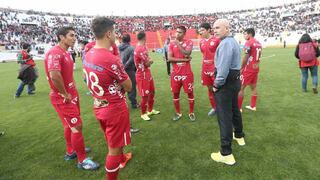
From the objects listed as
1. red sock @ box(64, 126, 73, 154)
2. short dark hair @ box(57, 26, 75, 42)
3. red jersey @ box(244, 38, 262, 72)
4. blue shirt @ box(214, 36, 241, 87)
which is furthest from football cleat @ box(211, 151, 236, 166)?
short dark hair @ box(57, 26, 75, 42)

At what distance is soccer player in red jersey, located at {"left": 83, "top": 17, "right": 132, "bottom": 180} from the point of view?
3203 mm

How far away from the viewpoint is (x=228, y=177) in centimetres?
406

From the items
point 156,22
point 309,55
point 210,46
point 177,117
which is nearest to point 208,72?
point 210,46

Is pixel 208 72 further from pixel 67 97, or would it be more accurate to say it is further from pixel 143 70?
pixel 67 97

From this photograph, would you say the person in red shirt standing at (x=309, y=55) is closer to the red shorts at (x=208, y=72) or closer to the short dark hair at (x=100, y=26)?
the red shorts at (x=208, y=72)

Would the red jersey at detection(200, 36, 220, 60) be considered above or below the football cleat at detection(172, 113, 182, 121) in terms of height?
above

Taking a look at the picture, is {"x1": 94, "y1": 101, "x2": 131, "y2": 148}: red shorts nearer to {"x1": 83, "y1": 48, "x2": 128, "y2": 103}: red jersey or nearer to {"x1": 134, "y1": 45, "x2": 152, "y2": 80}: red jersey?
{"x1": 83, "y1": 48, "x2": 128, "y2": 103}: red jersey

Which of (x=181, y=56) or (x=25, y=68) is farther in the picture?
(x=25, y=68)

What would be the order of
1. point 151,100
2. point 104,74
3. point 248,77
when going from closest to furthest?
point 104,74 < point 248,77 < point 151,100

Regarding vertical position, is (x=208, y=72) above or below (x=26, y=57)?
below

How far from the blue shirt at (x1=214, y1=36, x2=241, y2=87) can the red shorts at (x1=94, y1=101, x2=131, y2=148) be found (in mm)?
1680

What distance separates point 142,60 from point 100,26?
348cm

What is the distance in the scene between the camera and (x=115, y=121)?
3430 mm

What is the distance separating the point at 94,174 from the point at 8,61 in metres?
35.3
